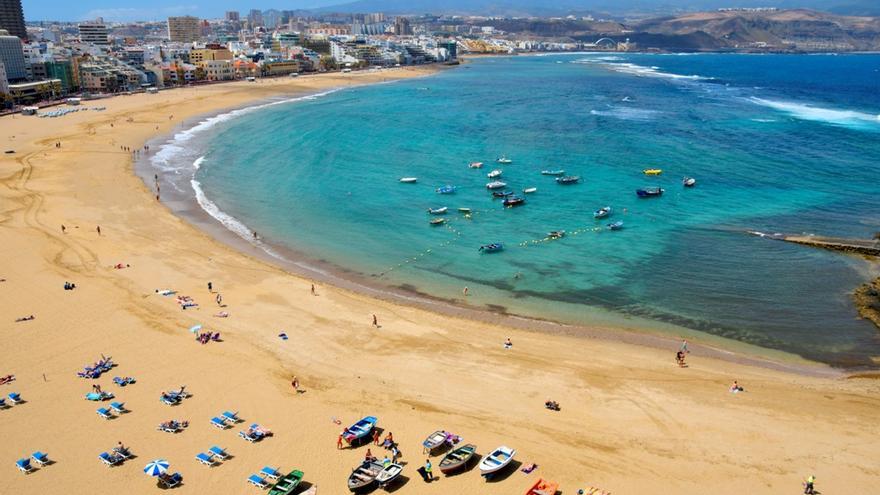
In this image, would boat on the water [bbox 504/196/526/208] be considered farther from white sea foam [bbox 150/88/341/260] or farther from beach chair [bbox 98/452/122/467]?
beach chair [bbox 98/452/122/467]

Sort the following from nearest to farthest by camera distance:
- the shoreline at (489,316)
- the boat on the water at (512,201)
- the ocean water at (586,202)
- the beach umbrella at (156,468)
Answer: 1. the beach umbrella at (156,468)
2. the shoreline at (489,316)
3. the ocean water at (586,202)
4. the boat on the water at (512,201)

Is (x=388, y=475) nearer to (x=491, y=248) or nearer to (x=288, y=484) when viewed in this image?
(x=288, y=484)

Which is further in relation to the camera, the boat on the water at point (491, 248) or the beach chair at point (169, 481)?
the boat on the water at point (491, 248)

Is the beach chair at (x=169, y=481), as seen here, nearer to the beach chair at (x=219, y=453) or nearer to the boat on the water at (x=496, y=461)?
the beach chair at (x=219, y=453)

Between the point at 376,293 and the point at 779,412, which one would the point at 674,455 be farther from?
the point at 376,293

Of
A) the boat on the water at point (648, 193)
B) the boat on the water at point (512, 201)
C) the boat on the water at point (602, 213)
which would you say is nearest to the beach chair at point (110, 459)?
the boat on the water at point (512, 201)

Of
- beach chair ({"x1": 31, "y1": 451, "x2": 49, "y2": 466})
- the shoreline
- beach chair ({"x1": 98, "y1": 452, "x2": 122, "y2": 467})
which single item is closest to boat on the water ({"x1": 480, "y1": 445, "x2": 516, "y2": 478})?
the shoreline

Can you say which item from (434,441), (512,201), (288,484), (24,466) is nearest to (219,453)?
(288,484)

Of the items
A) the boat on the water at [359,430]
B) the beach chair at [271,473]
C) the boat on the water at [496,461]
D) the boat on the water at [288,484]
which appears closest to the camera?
the boat on the water at [288,484]
